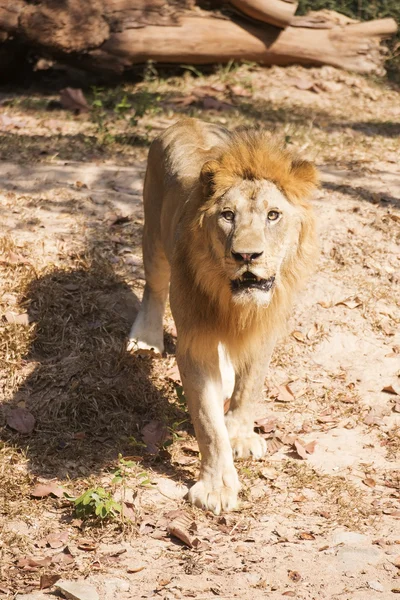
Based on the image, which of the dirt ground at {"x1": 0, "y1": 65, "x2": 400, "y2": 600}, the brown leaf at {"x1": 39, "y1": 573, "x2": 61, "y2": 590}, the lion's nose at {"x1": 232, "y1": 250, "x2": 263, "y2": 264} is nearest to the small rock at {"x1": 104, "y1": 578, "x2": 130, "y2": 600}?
the dirt ground at {"x1": 0, "y1": 65, "x2": 400, "y2": 600}

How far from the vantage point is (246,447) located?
5.21 metres

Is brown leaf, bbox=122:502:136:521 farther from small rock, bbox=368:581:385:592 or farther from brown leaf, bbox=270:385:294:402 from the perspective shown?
brown leaf, bbox=270:385:294:402

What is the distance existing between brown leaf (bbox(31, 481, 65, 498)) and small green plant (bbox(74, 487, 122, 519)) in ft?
0.81

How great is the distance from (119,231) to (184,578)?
350 centimetres

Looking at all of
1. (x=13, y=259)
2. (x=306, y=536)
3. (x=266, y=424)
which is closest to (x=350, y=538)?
(x=306, y=536)

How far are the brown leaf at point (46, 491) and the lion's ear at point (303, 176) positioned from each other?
74.0 inches

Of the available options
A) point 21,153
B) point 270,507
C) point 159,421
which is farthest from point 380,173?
point 270,507

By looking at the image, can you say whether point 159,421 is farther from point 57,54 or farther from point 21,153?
point 57,54

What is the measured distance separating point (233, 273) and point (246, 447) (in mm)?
1335

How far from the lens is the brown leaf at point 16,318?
6.01m

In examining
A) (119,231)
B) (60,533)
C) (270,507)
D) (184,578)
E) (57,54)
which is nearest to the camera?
(184,578)

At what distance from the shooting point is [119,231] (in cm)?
711

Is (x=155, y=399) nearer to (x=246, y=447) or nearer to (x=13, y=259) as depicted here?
(x=246, y=447)

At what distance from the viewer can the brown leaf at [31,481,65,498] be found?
188 inches
